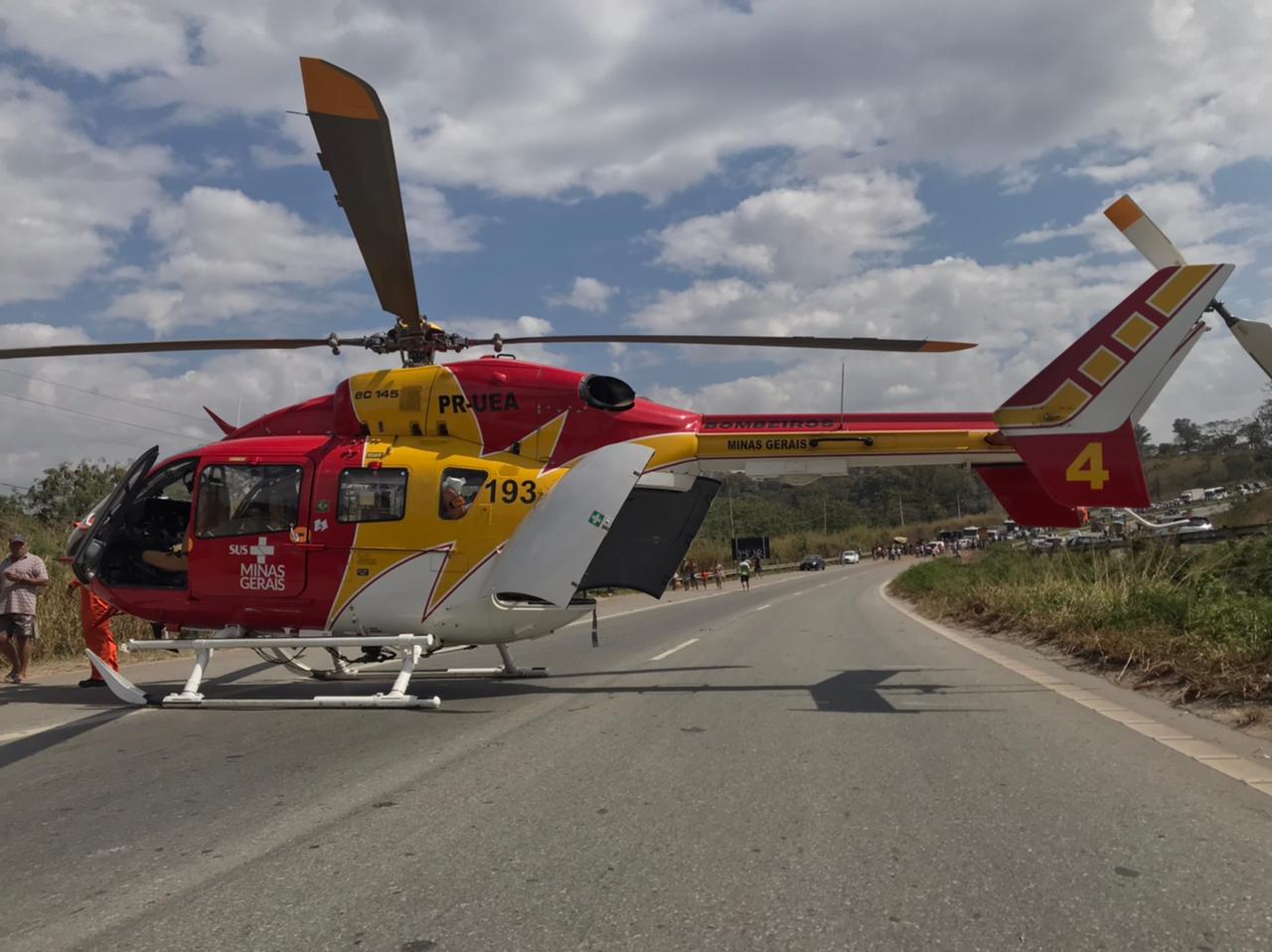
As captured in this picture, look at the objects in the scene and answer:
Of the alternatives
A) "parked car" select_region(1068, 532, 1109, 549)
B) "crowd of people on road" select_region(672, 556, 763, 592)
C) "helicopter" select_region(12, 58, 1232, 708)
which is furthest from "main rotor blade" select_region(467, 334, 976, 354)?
"crowd of people on road" select_region(672, 556, 763, 592)

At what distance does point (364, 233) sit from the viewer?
6.83 m

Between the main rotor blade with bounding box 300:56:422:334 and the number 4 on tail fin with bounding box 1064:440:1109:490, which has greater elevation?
the main rotor blade with bounding box 300:56:422:334

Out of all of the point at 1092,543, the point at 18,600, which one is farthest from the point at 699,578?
the point at 18,600

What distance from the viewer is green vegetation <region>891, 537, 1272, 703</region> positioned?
25.2ft

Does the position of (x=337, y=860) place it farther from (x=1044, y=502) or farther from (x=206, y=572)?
(x=1044, y=502)

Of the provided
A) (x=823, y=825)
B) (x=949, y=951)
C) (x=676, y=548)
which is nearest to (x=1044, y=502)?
(x=676, y=548)

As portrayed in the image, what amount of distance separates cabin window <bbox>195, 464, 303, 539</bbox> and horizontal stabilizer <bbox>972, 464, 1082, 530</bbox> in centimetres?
710

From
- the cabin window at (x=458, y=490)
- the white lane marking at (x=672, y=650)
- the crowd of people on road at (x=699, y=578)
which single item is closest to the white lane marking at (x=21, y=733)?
the cabin window at (x=458, y=490)

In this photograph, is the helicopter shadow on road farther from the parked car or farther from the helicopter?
the parked car

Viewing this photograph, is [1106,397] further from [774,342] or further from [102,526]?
[102,526]

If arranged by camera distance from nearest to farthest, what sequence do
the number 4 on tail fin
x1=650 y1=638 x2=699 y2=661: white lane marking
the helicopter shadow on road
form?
the helicopter shadow on road, the number 4 on tail fin, x1=650 y1=638 x2=699 y2=661: white lane marking

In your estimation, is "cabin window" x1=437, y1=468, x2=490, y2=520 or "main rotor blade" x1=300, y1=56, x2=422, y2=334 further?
"cabin window" x1=437, y1=468, x2=490, y2=520

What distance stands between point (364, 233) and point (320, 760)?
157 inches

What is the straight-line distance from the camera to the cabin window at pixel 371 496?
861cm
